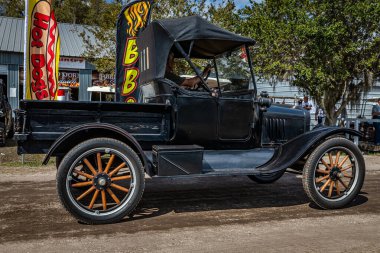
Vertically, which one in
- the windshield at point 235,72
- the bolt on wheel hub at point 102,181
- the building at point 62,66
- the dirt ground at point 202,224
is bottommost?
the dirt ground at point 202,224

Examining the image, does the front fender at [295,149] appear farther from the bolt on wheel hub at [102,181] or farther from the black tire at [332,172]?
the bolt on wheel hub at [102,181]

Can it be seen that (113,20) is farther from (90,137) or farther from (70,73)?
(90,137)

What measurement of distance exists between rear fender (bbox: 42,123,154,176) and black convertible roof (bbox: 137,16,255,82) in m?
0.97

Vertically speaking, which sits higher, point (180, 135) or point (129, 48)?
point (129, 48)

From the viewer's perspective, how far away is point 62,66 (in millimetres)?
20094

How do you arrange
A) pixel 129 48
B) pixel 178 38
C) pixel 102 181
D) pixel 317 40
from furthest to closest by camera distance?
pixel 317 40, pixel 129 48, pixel 178 38, pixel 102 181

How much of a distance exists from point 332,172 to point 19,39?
763 inches

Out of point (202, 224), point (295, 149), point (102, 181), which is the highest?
A: point (295, 149)

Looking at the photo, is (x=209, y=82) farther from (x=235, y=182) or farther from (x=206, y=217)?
(x=235, y=182)

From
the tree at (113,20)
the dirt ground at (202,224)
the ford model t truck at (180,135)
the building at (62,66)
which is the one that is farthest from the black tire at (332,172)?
the building at (62,66)

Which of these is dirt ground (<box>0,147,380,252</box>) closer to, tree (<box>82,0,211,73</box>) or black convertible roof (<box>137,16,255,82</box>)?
black convertible roof (<box>137,16,255,82</box>)

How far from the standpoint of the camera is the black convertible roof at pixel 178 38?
477cm

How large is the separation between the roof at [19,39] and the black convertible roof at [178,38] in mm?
14707

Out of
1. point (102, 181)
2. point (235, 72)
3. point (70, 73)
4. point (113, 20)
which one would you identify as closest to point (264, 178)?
point (235, 72)
